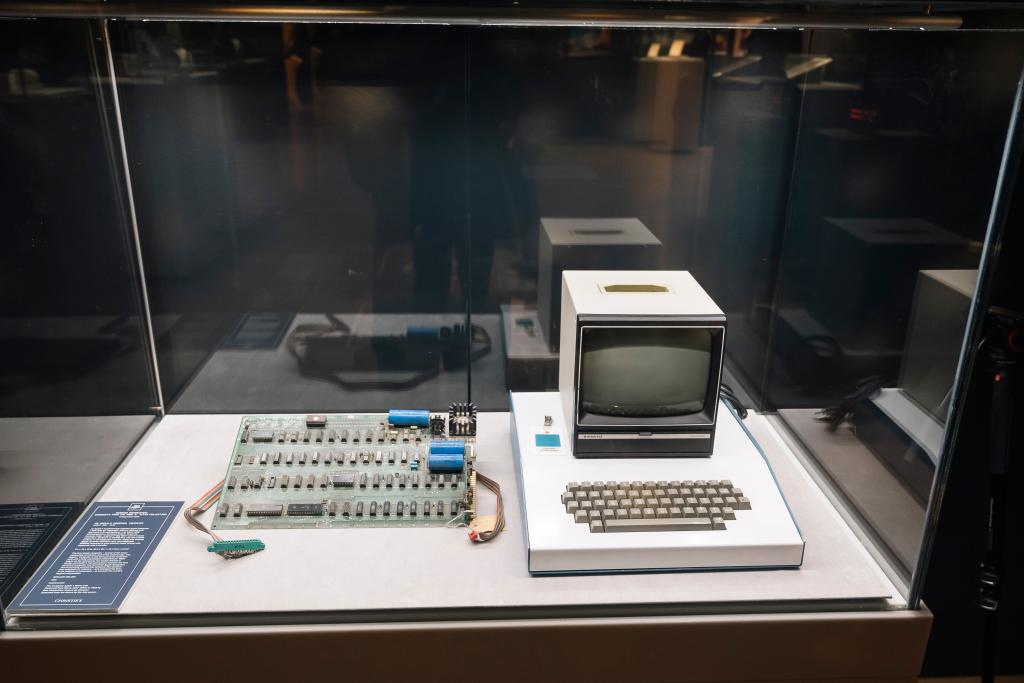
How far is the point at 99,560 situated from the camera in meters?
1.43

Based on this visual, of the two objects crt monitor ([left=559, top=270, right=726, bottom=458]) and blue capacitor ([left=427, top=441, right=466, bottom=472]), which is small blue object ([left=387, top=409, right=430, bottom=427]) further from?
crt monitor ([left=559, top=270, right=726, bottom=458])

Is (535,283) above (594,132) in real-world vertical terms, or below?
below

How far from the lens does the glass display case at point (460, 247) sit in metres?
1.37

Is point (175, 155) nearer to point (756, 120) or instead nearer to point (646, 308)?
point (646, 308)

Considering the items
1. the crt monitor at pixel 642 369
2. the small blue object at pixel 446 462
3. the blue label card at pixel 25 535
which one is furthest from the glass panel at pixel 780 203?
the blue label card at pixel 25 535

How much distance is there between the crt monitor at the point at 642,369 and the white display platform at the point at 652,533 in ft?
0.15

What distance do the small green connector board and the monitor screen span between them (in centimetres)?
33

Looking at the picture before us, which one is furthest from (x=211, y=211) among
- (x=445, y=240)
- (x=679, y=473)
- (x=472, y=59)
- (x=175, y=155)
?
(x=679, y=473)

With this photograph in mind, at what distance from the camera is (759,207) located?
6.24 feet

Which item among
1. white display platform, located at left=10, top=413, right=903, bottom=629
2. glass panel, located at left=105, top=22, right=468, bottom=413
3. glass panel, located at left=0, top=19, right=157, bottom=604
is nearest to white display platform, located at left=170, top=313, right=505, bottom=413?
glass panel, located at left=105, top=22, right=468, bottom=413

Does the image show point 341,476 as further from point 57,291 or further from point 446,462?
point 57,291

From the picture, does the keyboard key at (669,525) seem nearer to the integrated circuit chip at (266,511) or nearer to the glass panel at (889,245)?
the glass panel at (889,245)

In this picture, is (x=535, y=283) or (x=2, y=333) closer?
(x=2, y=333)

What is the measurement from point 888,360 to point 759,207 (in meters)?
0.52
